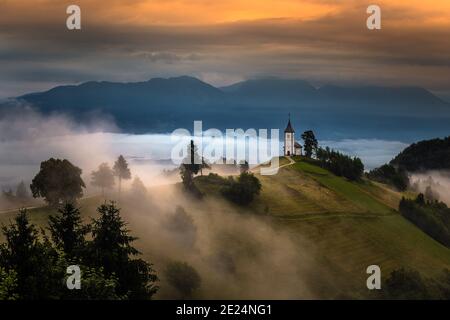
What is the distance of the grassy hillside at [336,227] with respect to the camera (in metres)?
131

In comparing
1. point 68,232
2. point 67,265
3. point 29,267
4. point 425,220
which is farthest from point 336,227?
point 29,267

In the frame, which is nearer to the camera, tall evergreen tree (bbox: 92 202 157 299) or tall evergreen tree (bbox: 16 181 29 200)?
tall evergreen tree (bbox: 92 202 157 299)

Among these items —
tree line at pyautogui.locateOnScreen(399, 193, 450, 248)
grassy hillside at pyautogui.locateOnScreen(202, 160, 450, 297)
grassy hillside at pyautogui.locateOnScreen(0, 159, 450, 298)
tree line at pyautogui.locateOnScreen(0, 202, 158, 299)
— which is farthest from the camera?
tree line at pyautogui.locateOnScreen(399, 193, 450, 248)

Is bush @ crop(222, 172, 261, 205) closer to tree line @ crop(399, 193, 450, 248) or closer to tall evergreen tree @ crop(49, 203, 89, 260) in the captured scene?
tree line @ crop(399, 193, 450, 248)

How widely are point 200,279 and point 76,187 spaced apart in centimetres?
3667

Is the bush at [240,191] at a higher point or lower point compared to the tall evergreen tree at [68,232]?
lower

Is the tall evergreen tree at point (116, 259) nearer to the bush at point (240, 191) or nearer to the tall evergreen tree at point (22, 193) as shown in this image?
the bush at point (240, 191)

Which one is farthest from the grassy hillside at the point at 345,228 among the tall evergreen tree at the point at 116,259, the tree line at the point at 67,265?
the tall evergreen tree at the point at 116,259

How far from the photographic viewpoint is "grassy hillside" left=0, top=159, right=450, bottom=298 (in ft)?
431

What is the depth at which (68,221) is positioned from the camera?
65188 millimetres

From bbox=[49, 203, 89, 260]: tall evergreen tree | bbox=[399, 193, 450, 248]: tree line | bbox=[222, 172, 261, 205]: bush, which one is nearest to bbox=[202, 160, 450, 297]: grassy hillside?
bbox=[222, 172, 261, 205]: bush

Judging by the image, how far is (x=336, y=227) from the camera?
155 metres

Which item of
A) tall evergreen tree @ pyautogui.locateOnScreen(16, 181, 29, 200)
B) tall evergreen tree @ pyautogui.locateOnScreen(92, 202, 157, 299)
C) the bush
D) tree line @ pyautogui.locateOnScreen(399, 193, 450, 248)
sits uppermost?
tall evergreen tree @ pyautogui.locateOnScreen(92, 202, 157, 299)
